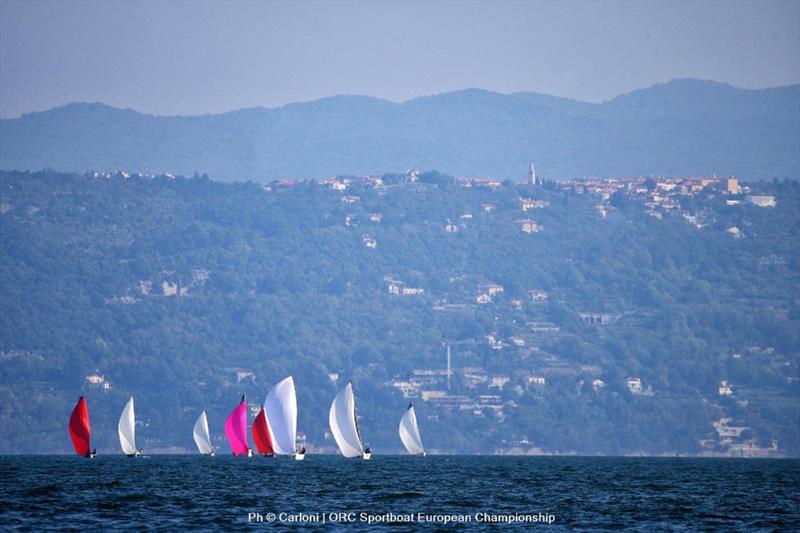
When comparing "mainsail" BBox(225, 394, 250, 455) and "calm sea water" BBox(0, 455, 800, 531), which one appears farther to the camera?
"mainsail" BBox(225, 394, 250, 455)

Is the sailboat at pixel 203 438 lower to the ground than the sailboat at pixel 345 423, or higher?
lower

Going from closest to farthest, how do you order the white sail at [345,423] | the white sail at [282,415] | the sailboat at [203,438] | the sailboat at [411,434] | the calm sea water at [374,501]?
the calm sea water at [374,501] → the white sail at [345,423] → the white sail at [282,415] → the sailboat at [411,434] → the sailboat at [203,438]

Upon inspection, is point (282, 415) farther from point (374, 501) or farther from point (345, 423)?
point (374, 501)

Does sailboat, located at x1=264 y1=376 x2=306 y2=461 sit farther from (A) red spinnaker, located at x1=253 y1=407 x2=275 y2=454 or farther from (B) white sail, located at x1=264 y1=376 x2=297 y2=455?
(A) red spinnaker, located at x1=253 y1=407 x2=275 y2=454

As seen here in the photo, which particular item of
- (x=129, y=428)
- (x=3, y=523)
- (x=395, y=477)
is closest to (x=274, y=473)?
(x=395, y=477)

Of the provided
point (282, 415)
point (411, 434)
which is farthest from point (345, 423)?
point (411, 434)

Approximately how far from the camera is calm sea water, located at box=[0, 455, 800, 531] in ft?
225

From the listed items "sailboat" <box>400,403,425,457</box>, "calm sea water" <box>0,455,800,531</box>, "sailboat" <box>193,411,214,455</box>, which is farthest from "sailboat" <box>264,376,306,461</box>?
"sailboat" <box>400,403,425,457</box>

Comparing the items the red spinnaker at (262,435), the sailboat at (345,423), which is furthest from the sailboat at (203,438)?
the sailboat at (345,423)

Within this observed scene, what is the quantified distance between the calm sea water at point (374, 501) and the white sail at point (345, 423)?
457 inches

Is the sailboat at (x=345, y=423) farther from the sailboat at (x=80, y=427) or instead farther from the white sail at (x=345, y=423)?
the sailboat at (x=80, y=427)

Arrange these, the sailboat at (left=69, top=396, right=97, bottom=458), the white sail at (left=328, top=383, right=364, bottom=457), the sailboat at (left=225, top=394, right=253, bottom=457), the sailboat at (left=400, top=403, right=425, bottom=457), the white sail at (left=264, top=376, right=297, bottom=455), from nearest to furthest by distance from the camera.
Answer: the white sail at (left=328, top=383, right=364, bottom=457) < the white sail at (left=264, top=376, right=297, bottom=455) < the sailboat at (left=69, top=396, right=97, bottom=458) < the sailboat at (left=225, top=394, right=253, bottom=457) < the sailboat at (left=400, top=403, right=425, bottom=457)

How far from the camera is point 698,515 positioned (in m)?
75.8

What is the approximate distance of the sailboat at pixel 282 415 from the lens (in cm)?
13175
